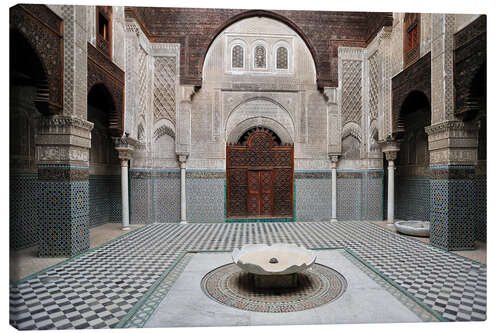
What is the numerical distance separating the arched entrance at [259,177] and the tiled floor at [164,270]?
A: 104 centimetres

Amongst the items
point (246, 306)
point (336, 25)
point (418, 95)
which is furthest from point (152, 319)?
point (336, 25)

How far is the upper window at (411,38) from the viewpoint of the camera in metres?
4.28

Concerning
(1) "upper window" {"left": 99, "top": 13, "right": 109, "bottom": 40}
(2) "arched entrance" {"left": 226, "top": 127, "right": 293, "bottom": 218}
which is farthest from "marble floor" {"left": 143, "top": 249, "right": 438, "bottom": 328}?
(1) "upper window" {"left": 99, "top": 13, "right": 109, "bottom": 40}

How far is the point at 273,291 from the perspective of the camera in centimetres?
240

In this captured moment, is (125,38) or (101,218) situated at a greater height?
(125,38)

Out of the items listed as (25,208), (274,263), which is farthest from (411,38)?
(25,208)

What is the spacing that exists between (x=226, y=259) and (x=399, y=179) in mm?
4946

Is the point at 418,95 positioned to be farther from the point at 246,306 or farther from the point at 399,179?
the point at 246,306

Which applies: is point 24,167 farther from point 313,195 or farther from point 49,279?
point 313,195

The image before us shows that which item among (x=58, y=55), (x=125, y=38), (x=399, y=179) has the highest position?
(x=125, y=38)

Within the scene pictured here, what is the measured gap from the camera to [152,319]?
79.2 inches

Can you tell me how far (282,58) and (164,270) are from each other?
5.10 metres

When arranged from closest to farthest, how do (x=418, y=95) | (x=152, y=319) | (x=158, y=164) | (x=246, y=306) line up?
1. (x=152, y=319)
2. (x=246, y=306)
3. (x=418, y=95)
4. (x=158, y=164)

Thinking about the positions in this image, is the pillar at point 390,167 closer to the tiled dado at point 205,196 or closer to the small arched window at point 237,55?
the tiled dado at point 205,196
